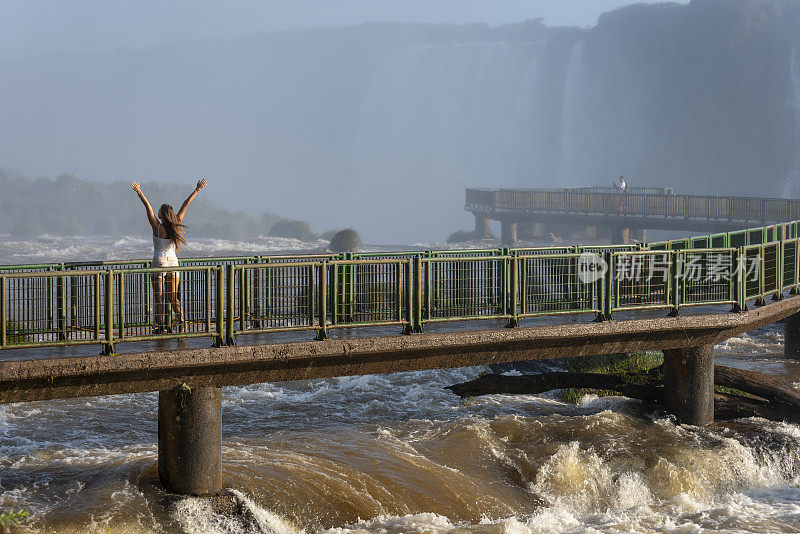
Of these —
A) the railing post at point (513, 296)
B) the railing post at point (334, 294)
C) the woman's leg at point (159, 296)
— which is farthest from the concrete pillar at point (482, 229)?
the woman's leg at point (159, 296)

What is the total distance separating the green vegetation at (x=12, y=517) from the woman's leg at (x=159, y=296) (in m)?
2.52

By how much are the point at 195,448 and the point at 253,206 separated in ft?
525

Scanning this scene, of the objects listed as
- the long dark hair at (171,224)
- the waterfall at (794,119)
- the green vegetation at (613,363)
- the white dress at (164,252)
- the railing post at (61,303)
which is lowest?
the green vegetation at (613,363)

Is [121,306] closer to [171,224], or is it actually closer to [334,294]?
[171,224]

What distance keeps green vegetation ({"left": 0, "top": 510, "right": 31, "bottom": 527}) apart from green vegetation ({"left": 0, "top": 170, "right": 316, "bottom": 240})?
77947 millimetres

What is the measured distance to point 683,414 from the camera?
1495 cm

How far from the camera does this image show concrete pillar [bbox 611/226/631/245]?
44.3 metres

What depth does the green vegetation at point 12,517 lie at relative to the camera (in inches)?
402

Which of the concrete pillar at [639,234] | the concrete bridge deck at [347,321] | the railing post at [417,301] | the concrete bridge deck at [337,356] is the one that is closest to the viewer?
the concrete bridge deck at [337,356]

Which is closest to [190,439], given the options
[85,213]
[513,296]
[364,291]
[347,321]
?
[347,321]

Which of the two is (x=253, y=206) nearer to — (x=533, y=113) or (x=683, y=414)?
(x=533, y=113)

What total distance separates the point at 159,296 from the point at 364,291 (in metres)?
2.63

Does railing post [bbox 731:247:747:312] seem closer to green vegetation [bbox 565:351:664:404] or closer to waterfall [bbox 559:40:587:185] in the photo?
green vegetation [bbox 565:351:664:404]

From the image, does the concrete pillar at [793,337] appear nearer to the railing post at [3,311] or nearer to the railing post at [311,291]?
the railing post at [311,291]
